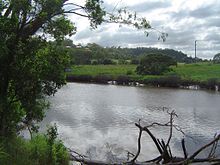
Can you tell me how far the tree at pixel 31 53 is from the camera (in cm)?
1032

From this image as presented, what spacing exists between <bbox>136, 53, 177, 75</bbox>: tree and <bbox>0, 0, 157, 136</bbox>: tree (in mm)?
56483

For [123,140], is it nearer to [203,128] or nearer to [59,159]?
[203,128]

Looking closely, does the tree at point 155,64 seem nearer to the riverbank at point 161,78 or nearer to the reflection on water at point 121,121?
the riverbank at point 161,78

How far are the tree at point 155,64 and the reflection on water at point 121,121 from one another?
24.9 meters

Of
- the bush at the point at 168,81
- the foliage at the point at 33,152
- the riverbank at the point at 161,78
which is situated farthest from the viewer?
the bush at the point at 168,81

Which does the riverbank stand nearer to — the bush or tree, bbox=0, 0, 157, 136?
the bush

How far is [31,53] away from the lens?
10828 millimetres

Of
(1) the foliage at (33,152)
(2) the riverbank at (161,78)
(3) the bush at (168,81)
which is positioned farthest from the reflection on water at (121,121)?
(3) the bush at (168,81)

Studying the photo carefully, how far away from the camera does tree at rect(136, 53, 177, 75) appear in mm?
67562

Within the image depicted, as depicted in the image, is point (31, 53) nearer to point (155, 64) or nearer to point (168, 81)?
point (168, 81)

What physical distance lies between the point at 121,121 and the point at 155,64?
4283cm

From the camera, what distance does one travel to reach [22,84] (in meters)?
11.0

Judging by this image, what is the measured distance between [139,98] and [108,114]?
12988 millimetres

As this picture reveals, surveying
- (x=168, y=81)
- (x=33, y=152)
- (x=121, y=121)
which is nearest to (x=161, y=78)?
(x=168, y=81)
